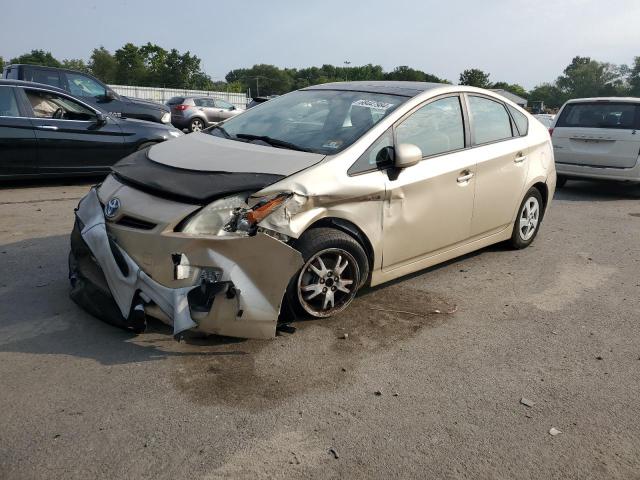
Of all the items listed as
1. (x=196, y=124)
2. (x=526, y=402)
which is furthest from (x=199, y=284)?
(x=196, y=124)

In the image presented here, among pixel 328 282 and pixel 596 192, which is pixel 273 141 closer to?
pixel 328 282

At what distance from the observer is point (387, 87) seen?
4.82 m

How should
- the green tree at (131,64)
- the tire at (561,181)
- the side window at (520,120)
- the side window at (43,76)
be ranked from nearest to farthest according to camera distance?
the side window at (520,120) → the tire at (561,181) → the side window at (43,76) → the green tree at (131,64)

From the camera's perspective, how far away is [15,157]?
25.9 ft

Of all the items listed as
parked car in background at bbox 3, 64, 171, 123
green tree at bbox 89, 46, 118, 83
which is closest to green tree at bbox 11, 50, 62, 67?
green tree at bbox 89, 46, 118, 83

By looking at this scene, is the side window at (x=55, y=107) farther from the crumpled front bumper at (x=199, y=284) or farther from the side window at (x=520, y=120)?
the side window at (x=520, y=120)

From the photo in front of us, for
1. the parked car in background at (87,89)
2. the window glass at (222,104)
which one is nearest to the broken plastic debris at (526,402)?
the parked car in background at (87,89)

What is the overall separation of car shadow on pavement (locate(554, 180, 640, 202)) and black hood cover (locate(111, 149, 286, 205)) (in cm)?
748

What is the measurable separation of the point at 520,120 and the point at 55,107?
649cm

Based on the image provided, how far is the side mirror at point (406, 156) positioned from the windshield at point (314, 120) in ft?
1.01

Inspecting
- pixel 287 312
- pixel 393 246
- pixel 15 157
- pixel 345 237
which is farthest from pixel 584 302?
pixel 15 157

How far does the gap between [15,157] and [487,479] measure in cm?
766

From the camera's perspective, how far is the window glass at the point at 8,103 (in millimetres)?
7887

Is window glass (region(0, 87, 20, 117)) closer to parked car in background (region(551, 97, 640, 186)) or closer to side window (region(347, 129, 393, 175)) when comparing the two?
side window (region(347, 129, 393, 175))
